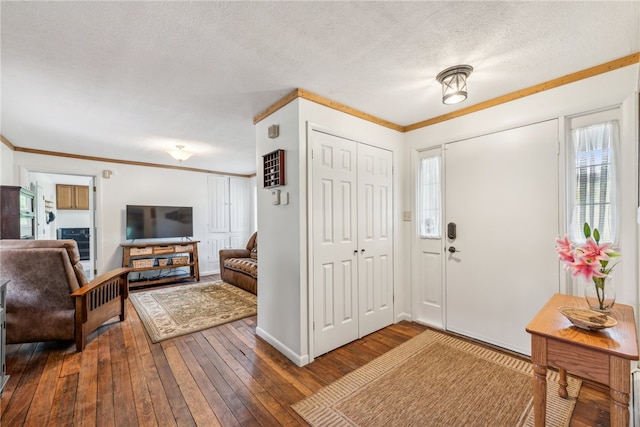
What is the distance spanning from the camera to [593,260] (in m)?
1.31

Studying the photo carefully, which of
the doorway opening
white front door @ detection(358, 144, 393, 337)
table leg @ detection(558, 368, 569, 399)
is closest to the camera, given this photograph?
table leg @ detection(558, 368, 569, 399)

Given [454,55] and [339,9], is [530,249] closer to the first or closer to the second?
[454,55]

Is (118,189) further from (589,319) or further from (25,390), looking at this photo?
(589,319)

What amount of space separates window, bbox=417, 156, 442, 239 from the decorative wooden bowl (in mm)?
1552

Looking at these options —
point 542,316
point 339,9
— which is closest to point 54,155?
point 339,9

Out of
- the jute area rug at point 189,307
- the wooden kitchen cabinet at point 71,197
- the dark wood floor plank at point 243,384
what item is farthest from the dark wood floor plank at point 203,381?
the wooden kitchen cabinet at point 71,197

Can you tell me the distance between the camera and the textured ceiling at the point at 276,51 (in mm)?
1434

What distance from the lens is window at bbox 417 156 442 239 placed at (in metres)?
2.96

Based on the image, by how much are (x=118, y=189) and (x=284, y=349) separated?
15.1 feet

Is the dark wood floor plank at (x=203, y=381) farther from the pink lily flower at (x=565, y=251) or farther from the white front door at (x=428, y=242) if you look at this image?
the white front door at (x=428, y=242)

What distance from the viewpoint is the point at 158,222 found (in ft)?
17.1

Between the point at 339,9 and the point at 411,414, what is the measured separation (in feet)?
8.05

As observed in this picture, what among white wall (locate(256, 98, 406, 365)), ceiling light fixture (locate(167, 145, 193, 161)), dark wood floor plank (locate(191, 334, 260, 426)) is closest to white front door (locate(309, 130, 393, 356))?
white wall (locate(256, 98, 406, 365))

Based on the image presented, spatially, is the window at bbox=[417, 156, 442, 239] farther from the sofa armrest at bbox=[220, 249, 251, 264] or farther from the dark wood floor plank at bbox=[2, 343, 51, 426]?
the dark wood floor plank at bbox=[2, 343, 51, 426]
